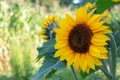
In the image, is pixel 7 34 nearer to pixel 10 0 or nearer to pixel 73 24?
pixel 10 0

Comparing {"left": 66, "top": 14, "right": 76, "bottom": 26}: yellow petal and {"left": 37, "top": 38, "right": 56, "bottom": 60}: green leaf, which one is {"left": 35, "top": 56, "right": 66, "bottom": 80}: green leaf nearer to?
{"left": 37, "top": 38, "right": 56, "bottom": 60}: green leaf

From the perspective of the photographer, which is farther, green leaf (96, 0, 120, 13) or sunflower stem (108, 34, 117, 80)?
sunflower stem (108, 34, 117, 80)

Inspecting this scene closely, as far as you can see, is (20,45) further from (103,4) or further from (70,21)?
(103,4)

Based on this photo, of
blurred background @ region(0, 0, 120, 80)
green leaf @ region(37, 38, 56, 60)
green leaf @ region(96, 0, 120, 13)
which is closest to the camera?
green leaf @ region(96, 0, 120, 13)

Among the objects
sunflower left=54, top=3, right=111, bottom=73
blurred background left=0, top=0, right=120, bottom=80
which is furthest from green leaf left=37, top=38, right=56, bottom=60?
blurred background left=0, top=0, right=120, bottom=80

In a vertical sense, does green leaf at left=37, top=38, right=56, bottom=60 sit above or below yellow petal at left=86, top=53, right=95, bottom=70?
above

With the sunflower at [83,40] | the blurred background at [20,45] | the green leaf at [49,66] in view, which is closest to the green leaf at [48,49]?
the green leaf at [49,66]

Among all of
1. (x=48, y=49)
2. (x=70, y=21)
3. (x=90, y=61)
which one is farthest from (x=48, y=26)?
(x=90, y=61)

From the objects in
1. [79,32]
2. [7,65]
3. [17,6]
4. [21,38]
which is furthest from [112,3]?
[17,6]
